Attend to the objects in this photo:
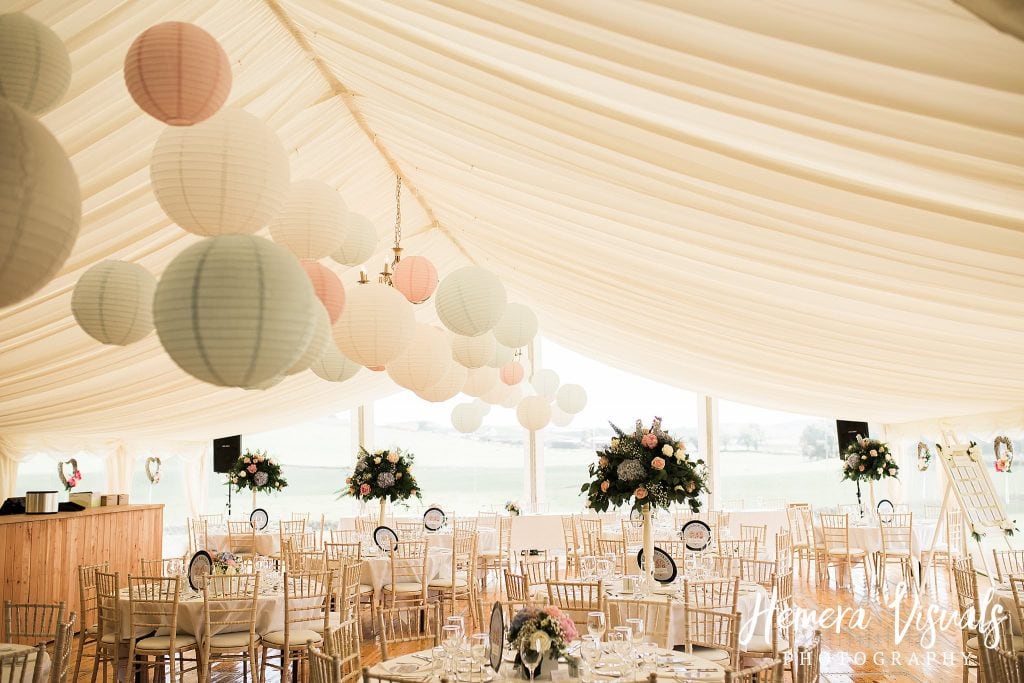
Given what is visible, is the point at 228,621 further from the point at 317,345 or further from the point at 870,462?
the point at 870,462

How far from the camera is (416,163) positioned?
6648mm

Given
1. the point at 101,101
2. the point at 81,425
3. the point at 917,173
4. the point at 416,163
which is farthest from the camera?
the point at 81,425

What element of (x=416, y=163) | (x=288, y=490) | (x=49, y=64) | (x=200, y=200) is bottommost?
(x=288, y=490)

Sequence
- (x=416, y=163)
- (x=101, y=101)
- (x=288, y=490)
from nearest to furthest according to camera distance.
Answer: (x=101, y=101)
(x=416, y=163)
(x=288, y=490)

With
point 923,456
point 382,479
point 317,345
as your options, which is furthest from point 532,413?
point 317,345

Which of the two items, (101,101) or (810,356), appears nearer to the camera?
(101,101)

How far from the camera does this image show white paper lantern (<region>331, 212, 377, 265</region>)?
471 centimetres

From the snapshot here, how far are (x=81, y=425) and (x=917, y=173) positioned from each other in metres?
9.41

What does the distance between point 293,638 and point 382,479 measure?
3541mm

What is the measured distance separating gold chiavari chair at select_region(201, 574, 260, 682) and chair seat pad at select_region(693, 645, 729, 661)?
10.3ft

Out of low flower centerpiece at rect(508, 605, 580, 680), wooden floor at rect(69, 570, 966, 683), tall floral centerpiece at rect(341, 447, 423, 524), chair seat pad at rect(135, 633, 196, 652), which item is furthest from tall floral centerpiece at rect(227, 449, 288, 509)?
low flower centerpiece at rect(508, 605, 580, 680)

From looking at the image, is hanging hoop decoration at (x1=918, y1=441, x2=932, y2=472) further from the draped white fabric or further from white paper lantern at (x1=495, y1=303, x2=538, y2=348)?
white paper lantern at (x1=495, y1=303, x2=538, y2=348)

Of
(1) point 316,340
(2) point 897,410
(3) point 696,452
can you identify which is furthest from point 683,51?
(3) point 696,452

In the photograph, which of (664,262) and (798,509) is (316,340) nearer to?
(664,262)
